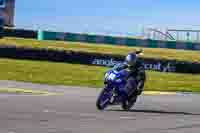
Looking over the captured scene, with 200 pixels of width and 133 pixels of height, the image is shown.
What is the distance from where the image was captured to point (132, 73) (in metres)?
17.6

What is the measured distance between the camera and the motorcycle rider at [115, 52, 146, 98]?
17.4 meters

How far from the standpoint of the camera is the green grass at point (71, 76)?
2788 cm

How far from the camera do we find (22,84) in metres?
25.2

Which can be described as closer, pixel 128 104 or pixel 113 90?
pixel 113 90

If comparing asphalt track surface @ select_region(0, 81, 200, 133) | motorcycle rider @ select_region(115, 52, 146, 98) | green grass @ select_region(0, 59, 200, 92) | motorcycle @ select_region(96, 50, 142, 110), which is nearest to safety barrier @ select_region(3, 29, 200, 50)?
green grass @ select_region(0, 59, 200, 92)

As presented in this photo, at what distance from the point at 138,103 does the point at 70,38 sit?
4118 centimetres

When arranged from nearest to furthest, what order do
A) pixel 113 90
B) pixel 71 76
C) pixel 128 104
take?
pixel 113 90 < pixel 128 104 < pixel 71 76

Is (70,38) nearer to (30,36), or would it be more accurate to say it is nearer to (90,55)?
(30,36)

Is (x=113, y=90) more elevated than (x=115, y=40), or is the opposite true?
(x=115, y=40)

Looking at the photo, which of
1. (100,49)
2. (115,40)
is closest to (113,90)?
(100,49)

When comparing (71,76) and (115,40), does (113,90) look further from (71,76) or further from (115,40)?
(115,40)

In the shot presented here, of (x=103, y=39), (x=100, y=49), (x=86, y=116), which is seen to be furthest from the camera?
(x=103, y=39)

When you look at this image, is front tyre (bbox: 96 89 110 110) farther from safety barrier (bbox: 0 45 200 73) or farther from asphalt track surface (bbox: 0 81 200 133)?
safety barrier (bbox: 0 45 200 73)

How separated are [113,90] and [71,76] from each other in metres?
12.9
